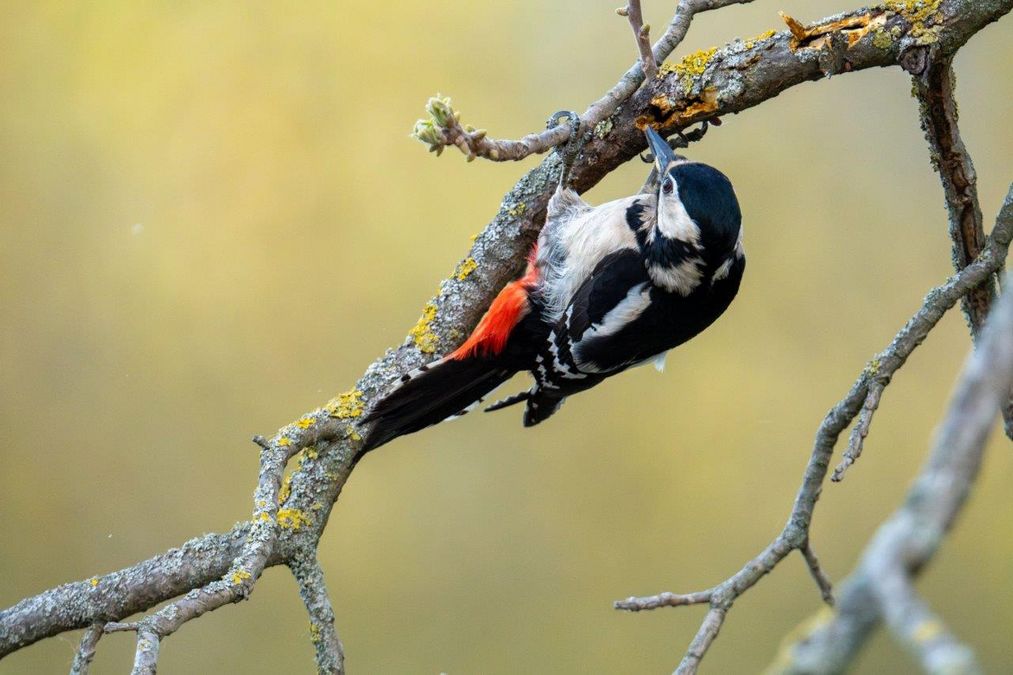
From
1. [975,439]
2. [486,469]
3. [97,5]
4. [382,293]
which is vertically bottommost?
[975,439]

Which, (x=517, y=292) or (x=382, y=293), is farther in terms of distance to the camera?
(x=382, y=293)

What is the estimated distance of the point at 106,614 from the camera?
2125 mm

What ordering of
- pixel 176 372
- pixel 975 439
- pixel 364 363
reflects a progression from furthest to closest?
pixel 176 372 < pixel 364 363 < pixel 975 439

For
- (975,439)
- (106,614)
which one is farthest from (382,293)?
(975,439)

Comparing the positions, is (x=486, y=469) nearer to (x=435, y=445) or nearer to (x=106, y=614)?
(x=435, y=445)

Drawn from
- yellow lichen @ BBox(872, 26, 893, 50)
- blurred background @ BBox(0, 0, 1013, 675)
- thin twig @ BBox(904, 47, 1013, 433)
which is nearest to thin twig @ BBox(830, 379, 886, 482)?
thin twig @ BBox(904, 47, 1013, 433)

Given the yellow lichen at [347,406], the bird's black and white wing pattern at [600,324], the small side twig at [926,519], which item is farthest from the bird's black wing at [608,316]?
the small side twig at [926,519]

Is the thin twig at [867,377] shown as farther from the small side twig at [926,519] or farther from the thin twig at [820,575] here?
the small side twig at [926,519]

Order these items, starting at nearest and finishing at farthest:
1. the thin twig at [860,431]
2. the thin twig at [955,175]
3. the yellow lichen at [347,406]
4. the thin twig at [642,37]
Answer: the thin twig at [860,431] → the thin twig at [642,37] → the thin twig at [955,175] → the yellow lichen at [347,406]

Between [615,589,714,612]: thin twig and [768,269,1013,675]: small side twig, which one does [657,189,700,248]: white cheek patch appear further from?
[768,269,1013,675]: small side twig

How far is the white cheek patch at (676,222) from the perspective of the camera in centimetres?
249

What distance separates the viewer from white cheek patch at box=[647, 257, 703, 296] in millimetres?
2531

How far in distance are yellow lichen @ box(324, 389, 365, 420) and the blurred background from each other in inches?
83.3

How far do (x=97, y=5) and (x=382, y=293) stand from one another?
179 centimetres
